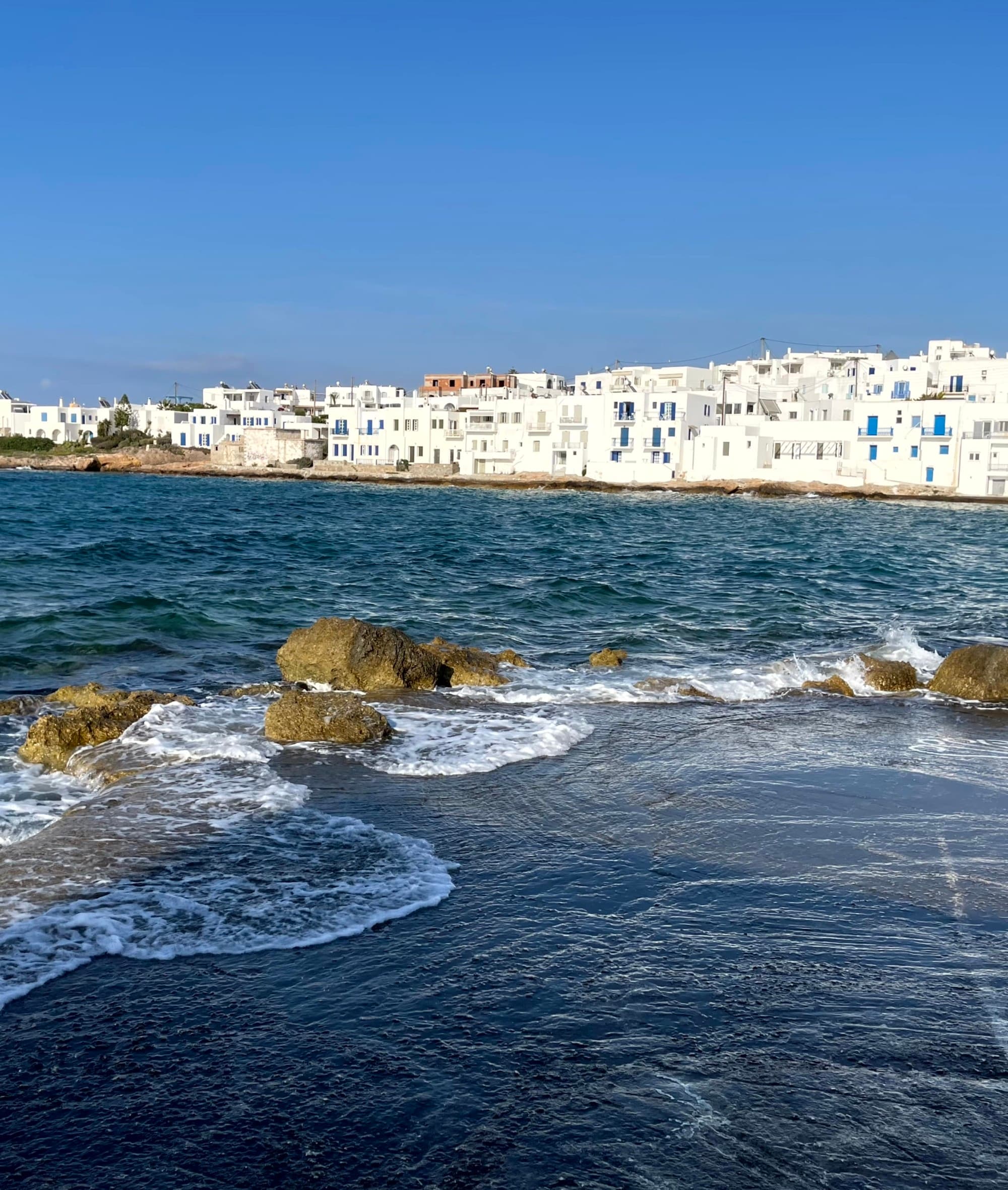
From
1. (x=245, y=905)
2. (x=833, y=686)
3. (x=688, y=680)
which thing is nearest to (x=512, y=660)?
(x=688, y=680)

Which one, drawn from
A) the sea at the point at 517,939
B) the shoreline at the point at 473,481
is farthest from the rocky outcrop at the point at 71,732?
the shoreline at the point at 473,481

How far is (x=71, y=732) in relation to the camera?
35.0ft

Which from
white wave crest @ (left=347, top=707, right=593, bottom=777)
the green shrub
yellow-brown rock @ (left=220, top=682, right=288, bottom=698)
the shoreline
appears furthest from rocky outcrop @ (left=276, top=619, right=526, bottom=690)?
the green shrub

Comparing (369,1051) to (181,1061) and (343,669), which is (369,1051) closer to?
(181,1061)

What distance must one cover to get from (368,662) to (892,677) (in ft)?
22.8

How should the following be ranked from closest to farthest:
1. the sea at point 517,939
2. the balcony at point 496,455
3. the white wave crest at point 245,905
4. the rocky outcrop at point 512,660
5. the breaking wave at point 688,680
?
the sea at point 517,939
the white wave crest at point 245,905
the breaking wave at point 688,680
the rocky outcrop at point 512,660
the balcony at point 496,455

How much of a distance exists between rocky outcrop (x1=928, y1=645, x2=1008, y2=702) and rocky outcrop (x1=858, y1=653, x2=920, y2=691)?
0.94 feet

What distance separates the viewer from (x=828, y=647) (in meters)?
18.3

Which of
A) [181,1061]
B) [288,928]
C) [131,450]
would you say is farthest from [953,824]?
[131,450]

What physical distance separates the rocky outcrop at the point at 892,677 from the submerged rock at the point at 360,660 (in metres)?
5.89

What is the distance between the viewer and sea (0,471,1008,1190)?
15.1 feet

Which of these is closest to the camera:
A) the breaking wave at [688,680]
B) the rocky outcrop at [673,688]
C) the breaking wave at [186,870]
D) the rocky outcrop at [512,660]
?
the breaking wave at [186,870]

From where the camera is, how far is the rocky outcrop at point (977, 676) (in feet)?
47.1

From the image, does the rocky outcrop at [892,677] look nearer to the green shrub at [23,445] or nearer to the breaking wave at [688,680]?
the breaking wave at [688,680]
